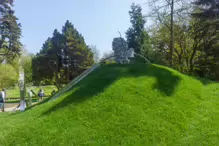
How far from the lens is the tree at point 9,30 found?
20.2 metres

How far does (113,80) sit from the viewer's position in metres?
6.20

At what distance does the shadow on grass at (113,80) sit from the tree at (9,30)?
16725mm

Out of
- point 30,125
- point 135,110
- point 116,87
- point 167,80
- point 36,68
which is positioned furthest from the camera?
point 36,68

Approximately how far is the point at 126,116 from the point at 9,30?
779 inches

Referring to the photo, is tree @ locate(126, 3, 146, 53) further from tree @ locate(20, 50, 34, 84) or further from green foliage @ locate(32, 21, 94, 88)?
tree @ locate(20, 50, 34, 84)

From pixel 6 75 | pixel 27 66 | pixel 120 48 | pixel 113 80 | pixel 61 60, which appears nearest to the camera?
pixel 113 80

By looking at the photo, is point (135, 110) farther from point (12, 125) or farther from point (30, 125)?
point (12, 125)

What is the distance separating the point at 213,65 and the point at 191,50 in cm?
225

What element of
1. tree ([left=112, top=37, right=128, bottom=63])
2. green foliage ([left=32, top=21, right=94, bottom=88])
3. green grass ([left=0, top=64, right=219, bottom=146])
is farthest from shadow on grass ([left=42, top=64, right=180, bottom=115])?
green foliage ([left=32, top=21, right=94, bottom=88])

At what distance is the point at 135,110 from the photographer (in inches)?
192

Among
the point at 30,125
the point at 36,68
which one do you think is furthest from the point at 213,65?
the point at 36,68

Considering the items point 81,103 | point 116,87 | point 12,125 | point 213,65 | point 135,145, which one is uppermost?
point 213,65

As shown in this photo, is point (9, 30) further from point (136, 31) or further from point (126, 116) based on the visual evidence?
point (126, 116)

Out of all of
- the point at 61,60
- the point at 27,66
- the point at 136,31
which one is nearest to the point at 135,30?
the point at 136,31
